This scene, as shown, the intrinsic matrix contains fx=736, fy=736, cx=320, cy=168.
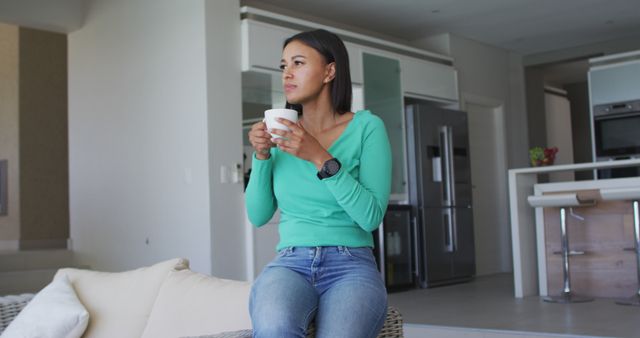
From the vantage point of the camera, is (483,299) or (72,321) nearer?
(72,321)

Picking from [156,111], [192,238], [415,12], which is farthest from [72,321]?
[415,12]

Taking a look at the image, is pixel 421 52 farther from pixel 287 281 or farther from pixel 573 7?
pixel 287 281

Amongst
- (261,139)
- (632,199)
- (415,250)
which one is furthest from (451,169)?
(261,139)

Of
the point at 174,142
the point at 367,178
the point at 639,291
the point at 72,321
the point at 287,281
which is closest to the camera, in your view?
the point at 287,281

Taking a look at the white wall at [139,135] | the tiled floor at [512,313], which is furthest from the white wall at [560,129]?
the white wall at [139,135]

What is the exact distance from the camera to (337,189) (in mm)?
1435

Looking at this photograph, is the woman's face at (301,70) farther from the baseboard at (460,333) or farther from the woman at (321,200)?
the baseboard at (460,333)

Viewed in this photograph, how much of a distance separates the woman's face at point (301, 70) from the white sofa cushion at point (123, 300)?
3.31 ft

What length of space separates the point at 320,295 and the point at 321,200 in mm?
196

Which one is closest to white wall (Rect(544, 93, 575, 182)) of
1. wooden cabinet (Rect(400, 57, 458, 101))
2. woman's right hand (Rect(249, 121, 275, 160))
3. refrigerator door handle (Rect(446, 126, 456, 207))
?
wooden cabinet (Rect(400, 57, 458, 101))

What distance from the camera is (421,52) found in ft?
22.6

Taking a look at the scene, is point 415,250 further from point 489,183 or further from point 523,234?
point 489,183

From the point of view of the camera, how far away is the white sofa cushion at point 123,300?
2.34m

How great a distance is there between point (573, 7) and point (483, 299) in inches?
115
